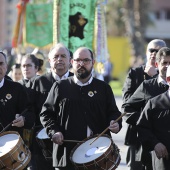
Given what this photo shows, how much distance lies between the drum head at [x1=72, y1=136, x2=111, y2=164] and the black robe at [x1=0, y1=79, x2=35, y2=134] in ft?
2.79

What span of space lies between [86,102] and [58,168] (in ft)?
2.86

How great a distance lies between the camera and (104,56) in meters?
13.7

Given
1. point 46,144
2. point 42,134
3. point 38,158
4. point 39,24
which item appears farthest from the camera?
point 39,24

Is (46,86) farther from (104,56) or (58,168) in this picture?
(104,56)

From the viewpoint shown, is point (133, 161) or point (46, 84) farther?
point (133, 161)

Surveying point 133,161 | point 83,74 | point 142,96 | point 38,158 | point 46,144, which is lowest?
point 133,161

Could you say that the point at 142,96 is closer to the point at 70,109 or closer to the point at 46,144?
the point at 70,109

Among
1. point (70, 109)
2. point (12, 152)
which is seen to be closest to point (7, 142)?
point (12, 152)

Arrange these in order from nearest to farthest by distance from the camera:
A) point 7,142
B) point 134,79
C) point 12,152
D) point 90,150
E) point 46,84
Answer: point 12,152 → point 90,150 → point 7,142 → point 46,84 → point 134,79

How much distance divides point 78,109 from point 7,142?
900 millimetres

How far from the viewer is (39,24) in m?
17.1

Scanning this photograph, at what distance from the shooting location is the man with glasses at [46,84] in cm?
882

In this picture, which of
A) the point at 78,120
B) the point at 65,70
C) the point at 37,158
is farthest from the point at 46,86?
the point at 78,120

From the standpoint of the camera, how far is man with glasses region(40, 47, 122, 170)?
7727 mm
